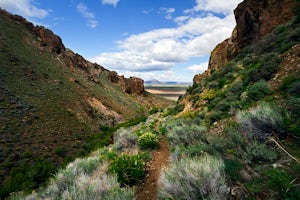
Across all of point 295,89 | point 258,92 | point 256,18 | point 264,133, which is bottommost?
point 264,133

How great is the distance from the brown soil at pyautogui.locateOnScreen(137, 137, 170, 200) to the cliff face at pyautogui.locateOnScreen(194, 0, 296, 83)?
51.0ft

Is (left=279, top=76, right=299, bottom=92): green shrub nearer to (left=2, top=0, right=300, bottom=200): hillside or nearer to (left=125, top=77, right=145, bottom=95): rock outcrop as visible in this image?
(left=2, top=0, right=300, bottom=200): hillside

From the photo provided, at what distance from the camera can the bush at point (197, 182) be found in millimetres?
2898

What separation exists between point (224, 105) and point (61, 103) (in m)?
33.0

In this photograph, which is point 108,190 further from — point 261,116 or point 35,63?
point 35,63

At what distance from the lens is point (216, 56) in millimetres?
26625

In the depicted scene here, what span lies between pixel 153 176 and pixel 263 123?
3.08 meters

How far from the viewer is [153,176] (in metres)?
5.27

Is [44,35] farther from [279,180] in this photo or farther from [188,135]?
[279,180]

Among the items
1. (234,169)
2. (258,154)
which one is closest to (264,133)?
(258,154)

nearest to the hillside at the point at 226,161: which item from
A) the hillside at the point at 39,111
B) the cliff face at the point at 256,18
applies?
the cliff face at the point at 256,18

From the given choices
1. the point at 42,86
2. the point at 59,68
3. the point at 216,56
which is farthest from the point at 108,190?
the point at 59,68

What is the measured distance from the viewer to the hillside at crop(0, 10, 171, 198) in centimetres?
1950

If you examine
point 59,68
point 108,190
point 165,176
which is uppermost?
point 59,68
